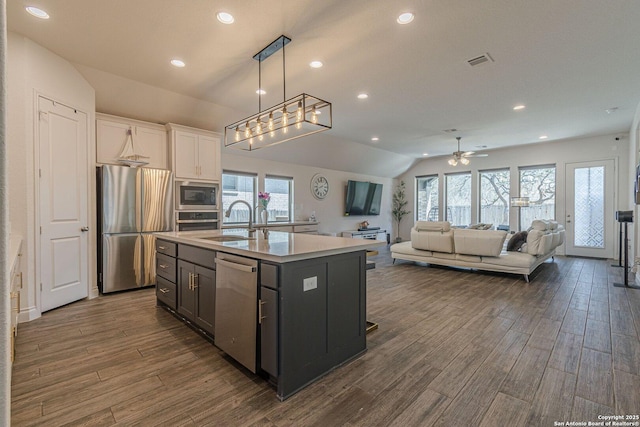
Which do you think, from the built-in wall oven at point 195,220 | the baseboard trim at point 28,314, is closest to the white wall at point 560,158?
the built-in wall oven at point 195,220

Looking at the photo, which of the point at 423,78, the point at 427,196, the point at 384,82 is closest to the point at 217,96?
the point at 384,82

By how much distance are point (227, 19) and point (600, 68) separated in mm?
4273

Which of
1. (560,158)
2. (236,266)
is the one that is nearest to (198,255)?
(236,266)

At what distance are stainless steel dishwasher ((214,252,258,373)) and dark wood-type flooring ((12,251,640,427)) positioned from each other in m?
0.16

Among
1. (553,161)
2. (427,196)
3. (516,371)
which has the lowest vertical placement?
(516,371)

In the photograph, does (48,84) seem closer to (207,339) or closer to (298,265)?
(207,339)

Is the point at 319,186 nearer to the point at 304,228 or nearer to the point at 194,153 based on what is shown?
the point at 304,228

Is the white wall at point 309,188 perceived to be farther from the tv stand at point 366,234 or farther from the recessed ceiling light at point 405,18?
the recessed ceiling light at point 405,18

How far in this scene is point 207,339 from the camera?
8.71 feet

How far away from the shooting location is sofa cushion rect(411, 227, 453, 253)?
5.50 m

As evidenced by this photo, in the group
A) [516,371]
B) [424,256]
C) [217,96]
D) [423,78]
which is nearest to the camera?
[516,371]

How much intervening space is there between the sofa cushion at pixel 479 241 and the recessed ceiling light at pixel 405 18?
149 inches

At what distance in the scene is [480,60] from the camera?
3326 mm

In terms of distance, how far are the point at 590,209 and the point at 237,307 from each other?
872 centimetres
